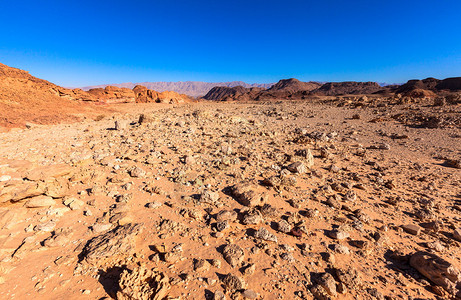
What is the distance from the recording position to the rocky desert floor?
2.21m

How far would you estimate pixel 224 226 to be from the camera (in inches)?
119

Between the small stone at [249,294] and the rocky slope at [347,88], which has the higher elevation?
the rocky slope at [347,88]

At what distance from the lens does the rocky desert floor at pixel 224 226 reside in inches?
86.9

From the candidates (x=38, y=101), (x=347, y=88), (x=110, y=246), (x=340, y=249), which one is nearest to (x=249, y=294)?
(x=340, y=249)

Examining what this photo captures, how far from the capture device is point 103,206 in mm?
3424

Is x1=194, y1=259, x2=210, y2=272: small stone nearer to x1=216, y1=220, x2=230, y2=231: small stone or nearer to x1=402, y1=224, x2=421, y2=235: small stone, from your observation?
x1=216, y1=220, x2=230, y2=231: small stone

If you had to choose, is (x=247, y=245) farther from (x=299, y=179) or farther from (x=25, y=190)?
(x=25, y=190)

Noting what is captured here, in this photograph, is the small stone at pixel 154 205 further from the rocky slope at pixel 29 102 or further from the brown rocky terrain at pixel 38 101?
the rocky slope at pixel 29 102

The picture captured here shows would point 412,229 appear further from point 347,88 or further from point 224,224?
point 347,88

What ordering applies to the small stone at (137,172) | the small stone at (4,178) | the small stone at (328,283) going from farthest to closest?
1. the small stone at (137,172)
2. the small stone at (4,178)
3. the small stone at (328,283)

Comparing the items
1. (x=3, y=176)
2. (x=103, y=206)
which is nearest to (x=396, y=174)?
(x=103, y=206)

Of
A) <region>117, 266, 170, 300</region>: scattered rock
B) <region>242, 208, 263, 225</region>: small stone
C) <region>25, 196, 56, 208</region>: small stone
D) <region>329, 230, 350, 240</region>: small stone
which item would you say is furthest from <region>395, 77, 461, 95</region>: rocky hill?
<region>25, 196, 56, 208</region>: small stone

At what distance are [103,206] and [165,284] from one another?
84.7 inches

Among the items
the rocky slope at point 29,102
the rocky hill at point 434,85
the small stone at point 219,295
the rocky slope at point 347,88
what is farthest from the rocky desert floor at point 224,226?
the rocky slope at point 347,88
